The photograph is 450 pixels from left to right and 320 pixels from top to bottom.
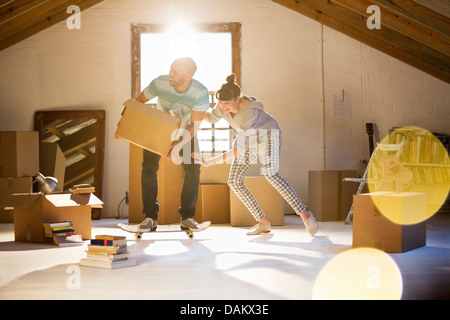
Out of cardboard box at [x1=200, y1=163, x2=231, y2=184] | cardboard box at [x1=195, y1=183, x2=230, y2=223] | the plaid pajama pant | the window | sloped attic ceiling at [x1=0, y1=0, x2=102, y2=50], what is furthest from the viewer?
the window

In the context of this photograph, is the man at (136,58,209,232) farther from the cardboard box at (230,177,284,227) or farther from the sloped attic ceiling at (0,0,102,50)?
the sloped attic ceiling at (0,0,102,50)

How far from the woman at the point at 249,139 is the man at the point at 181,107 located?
0.13 meters

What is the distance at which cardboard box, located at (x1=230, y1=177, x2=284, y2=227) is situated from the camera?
5164 mm

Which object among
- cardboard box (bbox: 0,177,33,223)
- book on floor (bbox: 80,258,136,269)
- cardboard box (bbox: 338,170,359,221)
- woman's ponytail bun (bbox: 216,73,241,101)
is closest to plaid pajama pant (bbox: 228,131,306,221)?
woman's ponytail bun (bbox: 216,73,241,101)

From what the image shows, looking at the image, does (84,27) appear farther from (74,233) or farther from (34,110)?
(74,233)

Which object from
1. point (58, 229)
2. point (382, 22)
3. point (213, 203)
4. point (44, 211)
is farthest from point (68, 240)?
point (382, 22)

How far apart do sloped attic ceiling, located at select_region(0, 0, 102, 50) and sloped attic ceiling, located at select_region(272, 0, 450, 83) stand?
8.42 feet

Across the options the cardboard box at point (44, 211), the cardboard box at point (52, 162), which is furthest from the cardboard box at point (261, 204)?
the cardboard box at point (52, 162)

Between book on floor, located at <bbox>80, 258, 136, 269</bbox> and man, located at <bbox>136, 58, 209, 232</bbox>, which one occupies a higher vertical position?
man, located at <bbox>136, 58, 209, 232</bbox>

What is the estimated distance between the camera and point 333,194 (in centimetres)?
575

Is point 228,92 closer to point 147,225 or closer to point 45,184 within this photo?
point 147,225

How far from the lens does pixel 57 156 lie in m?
6.14

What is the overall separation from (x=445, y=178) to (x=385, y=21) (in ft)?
6.76
